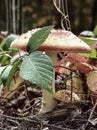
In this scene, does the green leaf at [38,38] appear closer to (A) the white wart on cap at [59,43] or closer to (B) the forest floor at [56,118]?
(A) the white wart on cap at [59,43]

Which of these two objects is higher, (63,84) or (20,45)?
(20,45)

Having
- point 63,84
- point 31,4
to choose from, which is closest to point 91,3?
point 31,4

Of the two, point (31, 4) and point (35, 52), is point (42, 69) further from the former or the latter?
point (31, 4)

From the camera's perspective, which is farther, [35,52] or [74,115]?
[74,115]

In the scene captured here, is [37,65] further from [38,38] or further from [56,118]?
[56,118]

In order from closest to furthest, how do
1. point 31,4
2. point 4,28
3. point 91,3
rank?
point 4,28
point 31,4
point 91,3

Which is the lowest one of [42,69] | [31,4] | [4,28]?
[31,4]

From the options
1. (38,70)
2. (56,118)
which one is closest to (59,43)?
(38,70)
